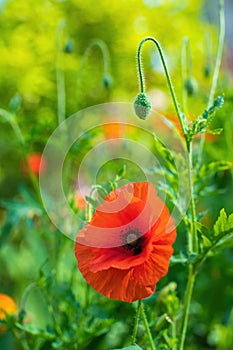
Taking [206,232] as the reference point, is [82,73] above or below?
above

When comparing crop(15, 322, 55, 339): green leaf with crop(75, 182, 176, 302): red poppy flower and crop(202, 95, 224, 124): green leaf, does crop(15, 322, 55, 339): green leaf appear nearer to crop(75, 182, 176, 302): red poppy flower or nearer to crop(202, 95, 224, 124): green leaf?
crop(75, 182, 176, 302): red poppy flower

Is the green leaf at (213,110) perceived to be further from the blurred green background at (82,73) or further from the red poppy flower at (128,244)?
the blurred green background at (82,73)

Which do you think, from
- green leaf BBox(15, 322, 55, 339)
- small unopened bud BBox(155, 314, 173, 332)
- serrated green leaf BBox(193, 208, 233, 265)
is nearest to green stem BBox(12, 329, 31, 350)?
green leaf BBox(15, 322, 55, 339)

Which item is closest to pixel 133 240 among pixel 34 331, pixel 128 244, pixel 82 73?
pixel 128 244

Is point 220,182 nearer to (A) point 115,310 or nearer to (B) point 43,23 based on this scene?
(A) point 115,310

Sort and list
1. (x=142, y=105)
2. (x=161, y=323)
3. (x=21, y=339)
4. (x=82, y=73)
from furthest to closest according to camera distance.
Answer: (x=82, y=73), (x=21, y=339), (x=161, y=323), (x=142, y=105)

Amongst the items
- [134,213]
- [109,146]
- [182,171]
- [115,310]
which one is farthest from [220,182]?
[134,213]

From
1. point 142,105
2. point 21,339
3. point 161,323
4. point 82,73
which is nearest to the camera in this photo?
point 142,105

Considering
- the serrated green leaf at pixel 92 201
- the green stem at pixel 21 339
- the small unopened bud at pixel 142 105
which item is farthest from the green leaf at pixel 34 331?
the small unopened bud at pixel 142 105

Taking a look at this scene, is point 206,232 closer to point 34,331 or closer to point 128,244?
point 128,244
